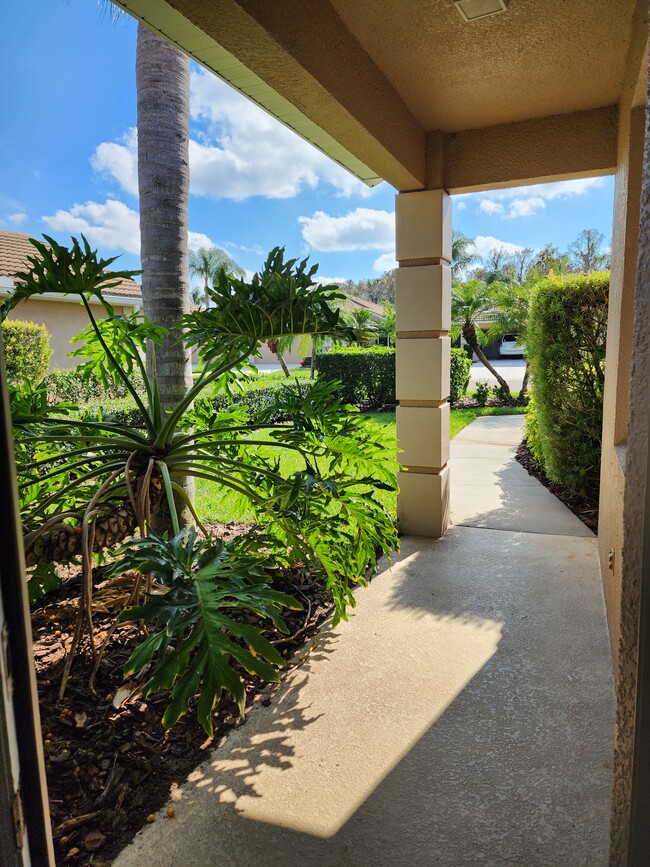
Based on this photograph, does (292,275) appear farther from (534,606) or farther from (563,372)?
(563,372)

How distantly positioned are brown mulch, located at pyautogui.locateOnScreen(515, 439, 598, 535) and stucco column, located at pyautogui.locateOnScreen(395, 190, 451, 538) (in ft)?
4.41

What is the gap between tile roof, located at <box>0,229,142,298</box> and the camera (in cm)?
1197

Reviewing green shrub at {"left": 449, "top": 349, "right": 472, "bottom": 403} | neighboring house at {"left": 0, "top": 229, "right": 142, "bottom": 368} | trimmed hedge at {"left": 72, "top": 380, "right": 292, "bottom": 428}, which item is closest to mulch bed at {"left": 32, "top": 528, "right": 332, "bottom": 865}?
trimmed hedge at {"left": 72, "top": 380, "right": 292, "bottom": 428}

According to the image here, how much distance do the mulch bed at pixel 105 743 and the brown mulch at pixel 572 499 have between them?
3287 mm

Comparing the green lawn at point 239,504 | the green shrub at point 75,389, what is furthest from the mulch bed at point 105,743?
the green shrub at point 75,389

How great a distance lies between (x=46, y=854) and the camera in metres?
0.75

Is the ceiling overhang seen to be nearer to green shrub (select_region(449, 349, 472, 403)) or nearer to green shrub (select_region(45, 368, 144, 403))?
green shrub (select_region(45, 368, 144, 403))

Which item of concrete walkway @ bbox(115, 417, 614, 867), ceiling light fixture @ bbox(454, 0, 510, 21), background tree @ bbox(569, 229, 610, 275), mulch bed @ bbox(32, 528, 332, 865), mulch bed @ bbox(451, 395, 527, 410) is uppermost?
background tree @ bbox(569, 229, 610, 275)

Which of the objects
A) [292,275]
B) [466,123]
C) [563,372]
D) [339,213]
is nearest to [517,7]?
[466,123]

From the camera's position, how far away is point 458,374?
1430 centimetres

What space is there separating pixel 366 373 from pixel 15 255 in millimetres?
8830

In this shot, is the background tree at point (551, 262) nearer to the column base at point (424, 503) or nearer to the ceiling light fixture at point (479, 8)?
the column base at point (424, 503)

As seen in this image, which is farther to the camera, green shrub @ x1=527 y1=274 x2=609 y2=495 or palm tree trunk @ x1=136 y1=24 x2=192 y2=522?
green shrub @ x1=527 y1=274 x2=609 y2=495

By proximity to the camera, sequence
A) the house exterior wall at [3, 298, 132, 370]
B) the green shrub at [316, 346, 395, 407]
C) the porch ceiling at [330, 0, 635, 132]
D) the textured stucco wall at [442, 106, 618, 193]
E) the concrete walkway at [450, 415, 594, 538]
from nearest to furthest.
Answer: the porch ceiling at [330, 0, 635, 132]
the textured stucco wall at [442, 106, 618, 193]
the concrete walkway at [450, 415, 594, 538]
the house exterior wall at [3, 298, 132, 370]
the green shrub at [316, 346, 395, 407]
